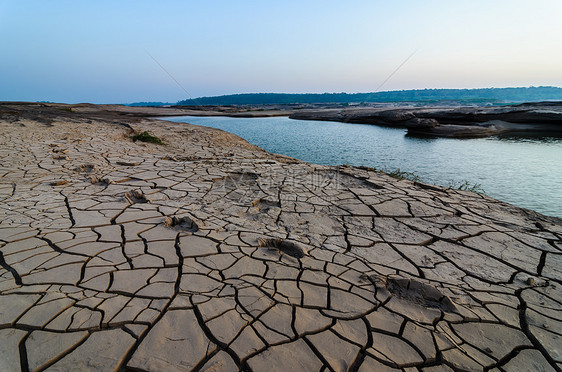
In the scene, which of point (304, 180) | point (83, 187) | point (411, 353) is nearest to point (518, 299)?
point (411, 353)

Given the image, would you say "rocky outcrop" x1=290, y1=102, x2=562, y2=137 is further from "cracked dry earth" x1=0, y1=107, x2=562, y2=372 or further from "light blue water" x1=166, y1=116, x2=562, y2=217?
"cracked dry earth" x1=0, y1=107, x2=562, y2=372

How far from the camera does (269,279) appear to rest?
2.06 m

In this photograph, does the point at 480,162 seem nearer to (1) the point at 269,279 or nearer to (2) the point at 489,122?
(1) the point at 269,279

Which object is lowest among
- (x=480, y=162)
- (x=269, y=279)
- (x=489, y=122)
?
(x=480, y=162)

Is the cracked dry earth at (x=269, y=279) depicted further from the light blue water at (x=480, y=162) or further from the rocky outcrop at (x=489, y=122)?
the rocky outcrop at (x=489, y=122)

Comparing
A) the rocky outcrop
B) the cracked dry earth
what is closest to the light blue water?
the cracked dry earth

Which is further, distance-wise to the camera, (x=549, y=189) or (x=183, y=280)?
(x=549, y=189)

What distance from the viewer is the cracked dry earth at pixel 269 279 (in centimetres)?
145

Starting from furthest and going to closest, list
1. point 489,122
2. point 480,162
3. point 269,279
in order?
1. point 489,122
2. point 480,162
3. point 269,279

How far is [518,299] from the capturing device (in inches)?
79.2

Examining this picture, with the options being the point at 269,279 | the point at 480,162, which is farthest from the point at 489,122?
the point at 269,279

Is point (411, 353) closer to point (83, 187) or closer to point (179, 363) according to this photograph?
point (179, 363)

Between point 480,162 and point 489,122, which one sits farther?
point 489,122

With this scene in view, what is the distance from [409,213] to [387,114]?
70.6 feet
